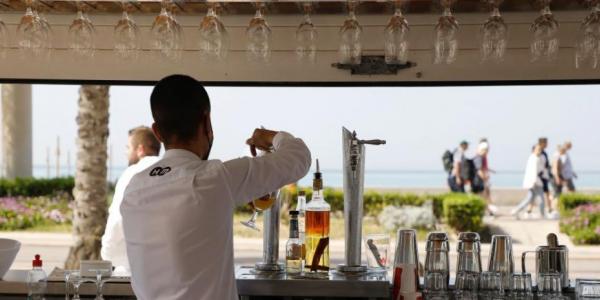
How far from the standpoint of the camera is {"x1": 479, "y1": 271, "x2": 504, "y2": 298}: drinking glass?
8.80ft

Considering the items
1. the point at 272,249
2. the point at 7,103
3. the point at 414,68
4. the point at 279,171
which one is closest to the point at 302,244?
the point at 272,249

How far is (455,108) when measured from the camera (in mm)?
26062

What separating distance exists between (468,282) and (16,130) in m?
12.4

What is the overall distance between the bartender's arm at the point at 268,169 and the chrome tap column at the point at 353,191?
0.44 meters

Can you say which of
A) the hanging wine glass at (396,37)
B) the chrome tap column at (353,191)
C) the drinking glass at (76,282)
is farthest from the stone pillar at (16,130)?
the hanging wine glass at (396,37)

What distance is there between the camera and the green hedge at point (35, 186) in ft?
45.2

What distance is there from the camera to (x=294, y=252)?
294cm

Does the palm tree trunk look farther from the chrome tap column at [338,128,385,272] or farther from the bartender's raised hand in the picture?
the bartender's raised hand

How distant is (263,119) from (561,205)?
1092cm

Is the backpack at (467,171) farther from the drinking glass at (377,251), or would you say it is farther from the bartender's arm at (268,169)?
the bartender's arm at (268,169)

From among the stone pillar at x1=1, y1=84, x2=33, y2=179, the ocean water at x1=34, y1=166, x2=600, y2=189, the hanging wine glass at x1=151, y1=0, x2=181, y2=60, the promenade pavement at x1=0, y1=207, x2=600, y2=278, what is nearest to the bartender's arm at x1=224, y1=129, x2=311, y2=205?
the hanging wine glass at x1=151, y1=0, x2=181, y2=60

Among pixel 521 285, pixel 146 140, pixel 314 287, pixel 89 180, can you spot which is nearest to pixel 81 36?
pixel 314 287

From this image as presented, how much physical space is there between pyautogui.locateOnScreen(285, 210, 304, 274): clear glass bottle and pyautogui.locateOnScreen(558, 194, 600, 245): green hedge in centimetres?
1036

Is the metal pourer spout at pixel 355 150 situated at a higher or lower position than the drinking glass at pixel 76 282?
higher
